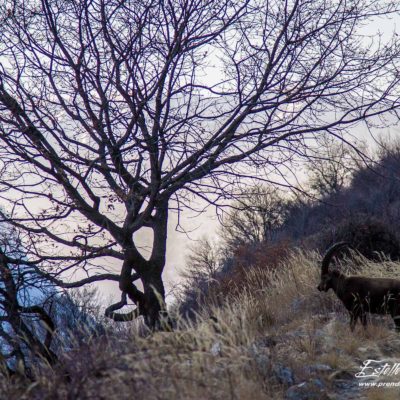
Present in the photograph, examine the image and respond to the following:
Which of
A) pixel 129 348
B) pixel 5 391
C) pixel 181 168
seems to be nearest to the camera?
pixel 5 391

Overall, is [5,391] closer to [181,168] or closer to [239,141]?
[181,168]

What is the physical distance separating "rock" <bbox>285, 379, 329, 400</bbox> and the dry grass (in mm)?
100

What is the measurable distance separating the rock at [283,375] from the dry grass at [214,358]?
0.06 m

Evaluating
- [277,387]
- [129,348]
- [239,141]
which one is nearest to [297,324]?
[239,141]

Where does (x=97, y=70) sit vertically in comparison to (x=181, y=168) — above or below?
above

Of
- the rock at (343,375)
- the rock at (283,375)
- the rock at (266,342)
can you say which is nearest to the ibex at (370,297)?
the rock at (266,342)

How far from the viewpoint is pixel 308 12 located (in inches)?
399

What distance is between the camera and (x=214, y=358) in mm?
5516

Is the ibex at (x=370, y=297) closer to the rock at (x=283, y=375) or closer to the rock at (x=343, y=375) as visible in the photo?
the rock at (x=343, y=375)

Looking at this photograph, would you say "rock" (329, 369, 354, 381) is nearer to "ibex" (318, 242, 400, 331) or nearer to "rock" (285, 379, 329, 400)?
"rock" (285, 379, 329, 400)

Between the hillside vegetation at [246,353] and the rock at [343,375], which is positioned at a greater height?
the hillside vegetation at [246,353]

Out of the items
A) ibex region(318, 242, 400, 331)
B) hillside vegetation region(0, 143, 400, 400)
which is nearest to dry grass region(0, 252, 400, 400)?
hillside vegetation region(0, 143, 400, 400)

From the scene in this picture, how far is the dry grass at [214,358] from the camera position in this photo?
186 inches

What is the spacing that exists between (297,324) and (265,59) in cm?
369
